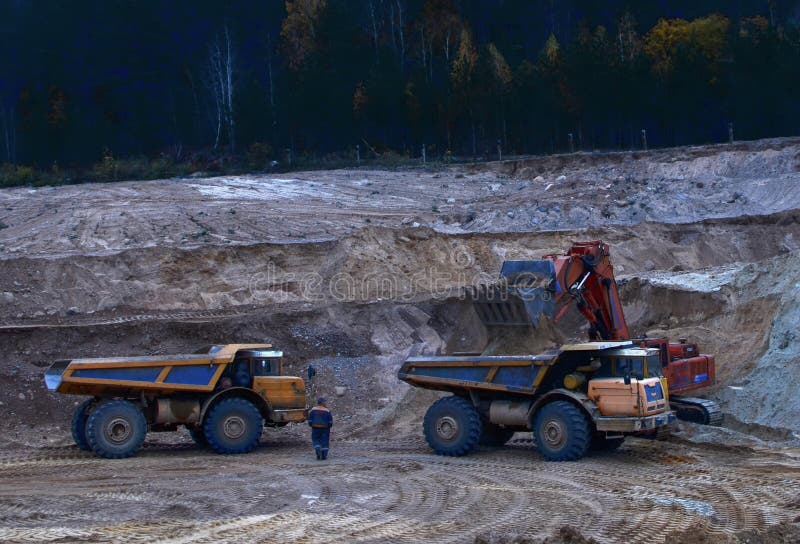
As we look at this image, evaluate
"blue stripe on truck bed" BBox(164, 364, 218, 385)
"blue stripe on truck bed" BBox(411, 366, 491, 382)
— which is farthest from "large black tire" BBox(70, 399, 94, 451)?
"blue stripe on truck bed" BBox(411, 366, 491, 382)

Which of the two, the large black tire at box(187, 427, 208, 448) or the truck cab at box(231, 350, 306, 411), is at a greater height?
the truck cab at box(231, 350, 306, 411)

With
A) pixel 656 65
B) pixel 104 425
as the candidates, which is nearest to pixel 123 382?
pixel 104 425

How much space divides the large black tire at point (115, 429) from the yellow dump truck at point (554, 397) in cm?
391

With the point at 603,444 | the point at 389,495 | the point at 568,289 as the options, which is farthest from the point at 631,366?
the point at 389,495

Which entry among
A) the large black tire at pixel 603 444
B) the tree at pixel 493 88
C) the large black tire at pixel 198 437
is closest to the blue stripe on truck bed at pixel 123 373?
the large black tire at pixel 198 437

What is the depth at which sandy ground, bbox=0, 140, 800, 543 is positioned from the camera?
10.8 m

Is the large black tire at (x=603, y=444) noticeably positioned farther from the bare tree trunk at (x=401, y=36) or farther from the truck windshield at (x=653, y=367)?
the bare tree trunk at (x=401, y=36)

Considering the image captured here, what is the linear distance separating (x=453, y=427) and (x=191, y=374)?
3.87 metres

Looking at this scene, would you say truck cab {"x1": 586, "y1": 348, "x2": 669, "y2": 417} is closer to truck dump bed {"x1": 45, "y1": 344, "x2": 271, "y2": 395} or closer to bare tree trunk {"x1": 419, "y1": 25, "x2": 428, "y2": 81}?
truck dump bed {"x1": 45, "y1": 344, "x2": 271, "y2": 395}

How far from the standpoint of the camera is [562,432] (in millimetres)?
13594

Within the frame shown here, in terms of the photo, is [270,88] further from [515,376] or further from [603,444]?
[603,444]

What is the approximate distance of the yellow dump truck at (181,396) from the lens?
1448cm

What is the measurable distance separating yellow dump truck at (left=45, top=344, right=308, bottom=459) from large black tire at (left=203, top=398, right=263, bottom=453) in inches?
0.6

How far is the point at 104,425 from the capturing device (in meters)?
14.5
